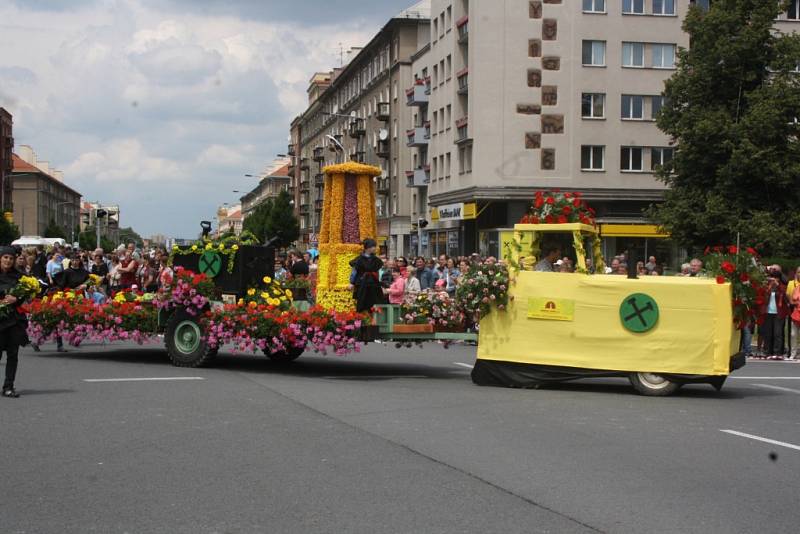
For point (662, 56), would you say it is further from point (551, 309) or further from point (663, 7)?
point (551, 309)

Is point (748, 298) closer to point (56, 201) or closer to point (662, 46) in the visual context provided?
point (662, 46)

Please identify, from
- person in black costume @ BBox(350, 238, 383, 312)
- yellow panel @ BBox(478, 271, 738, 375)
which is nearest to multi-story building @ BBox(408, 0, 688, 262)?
person in black costume @ BBox(350, 238, 383, 312)

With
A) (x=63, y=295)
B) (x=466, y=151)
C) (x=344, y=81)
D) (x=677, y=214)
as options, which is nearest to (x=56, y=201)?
(x=344, y=81)

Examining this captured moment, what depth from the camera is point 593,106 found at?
184 ft

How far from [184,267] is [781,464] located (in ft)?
32.9

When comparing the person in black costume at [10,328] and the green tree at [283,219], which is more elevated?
the green tree at [283,219]

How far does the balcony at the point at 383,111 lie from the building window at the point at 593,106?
991 inches

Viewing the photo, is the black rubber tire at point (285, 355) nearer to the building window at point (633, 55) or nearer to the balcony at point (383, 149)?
the building window at point (633, 55)

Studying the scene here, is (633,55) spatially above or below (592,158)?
above

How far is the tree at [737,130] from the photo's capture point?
42750mm

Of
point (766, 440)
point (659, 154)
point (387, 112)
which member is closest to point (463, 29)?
point (659, 154)

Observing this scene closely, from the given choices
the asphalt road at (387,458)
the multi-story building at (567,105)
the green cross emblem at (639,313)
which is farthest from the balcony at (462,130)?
the green cross emblem at (639,313)

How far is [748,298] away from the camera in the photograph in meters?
13.1

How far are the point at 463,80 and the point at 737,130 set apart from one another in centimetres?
1906
